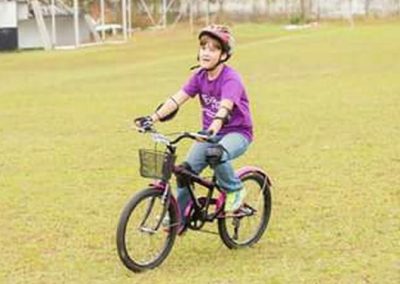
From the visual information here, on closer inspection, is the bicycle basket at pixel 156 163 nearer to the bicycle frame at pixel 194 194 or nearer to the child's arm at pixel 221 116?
the bicycle frame at pixel 194 194

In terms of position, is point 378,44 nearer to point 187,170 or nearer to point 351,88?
point 351,88

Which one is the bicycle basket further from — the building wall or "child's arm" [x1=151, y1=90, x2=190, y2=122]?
the building wall

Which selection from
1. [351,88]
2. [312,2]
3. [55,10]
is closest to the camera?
[351,88]

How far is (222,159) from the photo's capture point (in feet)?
19.9

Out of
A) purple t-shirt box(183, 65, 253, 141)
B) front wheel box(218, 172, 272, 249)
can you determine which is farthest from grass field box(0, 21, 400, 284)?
purple t-shirt box(183, 65, 253, 141)

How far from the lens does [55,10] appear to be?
1877 inches

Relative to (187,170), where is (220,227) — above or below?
below

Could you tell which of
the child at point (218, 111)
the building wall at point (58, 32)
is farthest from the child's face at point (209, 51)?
the building wall at point (58, 32)

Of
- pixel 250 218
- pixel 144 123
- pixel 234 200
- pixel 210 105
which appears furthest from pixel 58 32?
pixel 144 123

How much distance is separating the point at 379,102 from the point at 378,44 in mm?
19704

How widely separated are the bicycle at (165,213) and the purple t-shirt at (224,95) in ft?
0.95

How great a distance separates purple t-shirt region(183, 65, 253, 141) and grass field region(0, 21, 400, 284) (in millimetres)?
882

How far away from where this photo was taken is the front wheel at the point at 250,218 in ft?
21.5

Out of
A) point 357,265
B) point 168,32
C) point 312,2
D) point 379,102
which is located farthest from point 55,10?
point 357,265
